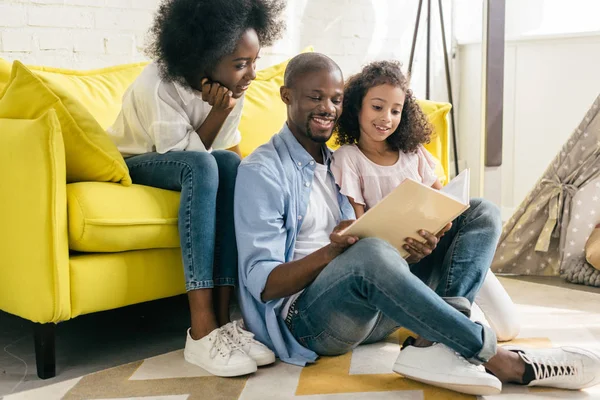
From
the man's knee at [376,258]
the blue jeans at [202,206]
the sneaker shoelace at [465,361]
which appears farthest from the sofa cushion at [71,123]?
the sneaker shoelace at [465,361]

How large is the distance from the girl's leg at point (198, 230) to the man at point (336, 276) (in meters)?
0.10

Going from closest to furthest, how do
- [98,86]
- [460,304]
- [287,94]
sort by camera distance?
[460,304] → [287,94] → [98,86]

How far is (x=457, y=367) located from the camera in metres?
1.59

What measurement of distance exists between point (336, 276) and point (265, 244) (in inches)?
8.3

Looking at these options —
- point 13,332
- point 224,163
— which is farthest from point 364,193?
point 13,332

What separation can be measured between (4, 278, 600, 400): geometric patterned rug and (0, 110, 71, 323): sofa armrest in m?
0.19

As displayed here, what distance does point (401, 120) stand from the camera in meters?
2.05

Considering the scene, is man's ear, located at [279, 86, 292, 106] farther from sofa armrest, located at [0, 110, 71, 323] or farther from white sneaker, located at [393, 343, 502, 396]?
white sneaker, located at [393, 343, 502, 396]

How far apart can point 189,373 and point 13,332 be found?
675 millimetres

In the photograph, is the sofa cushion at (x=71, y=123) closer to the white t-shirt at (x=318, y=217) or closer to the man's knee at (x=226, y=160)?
the man's knee at (x=226, y=160)

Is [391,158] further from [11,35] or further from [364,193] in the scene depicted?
[11,35]

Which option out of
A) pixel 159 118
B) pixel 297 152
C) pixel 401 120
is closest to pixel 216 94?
pixel 159 118

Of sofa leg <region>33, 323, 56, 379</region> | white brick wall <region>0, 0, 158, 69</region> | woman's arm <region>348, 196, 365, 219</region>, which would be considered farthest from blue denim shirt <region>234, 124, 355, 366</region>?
white brick wall <region>0, 0, 158, 69</region>

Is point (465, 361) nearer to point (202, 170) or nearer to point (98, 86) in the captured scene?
Result: point (202, 170)
